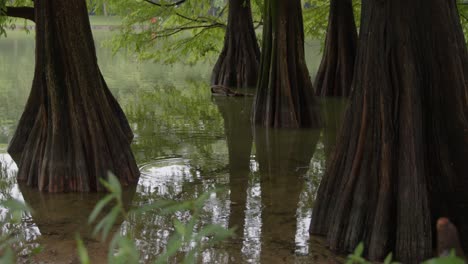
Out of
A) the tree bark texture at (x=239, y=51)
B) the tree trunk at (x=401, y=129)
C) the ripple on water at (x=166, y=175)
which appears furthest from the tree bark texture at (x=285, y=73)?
the tree bark texture at (x=239, y=51)

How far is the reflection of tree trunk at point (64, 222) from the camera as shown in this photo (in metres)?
6.13

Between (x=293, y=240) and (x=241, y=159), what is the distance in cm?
405

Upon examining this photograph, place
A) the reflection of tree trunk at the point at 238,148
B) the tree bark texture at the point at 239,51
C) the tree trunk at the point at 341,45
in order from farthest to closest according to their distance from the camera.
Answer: the tree bark texture at the point at 239,51 < the tree trunk at the point at 341,45 < the reflection of tree trunk at the point at 238,148

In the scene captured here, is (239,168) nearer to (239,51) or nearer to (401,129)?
(401,129)

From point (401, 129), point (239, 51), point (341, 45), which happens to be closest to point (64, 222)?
point (401, 129)

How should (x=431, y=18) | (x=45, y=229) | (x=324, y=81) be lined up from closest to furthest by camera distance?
(x=431, y=18)
(x=45, y=229)
(x=324, y=81)

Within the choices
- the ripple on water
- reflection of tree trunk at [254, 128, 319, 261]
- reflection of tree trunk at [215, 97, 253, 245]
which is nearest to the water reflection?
reflection of tree trunk at [215, 97, 253, 245]

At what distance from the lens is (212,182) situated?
8.89 metres

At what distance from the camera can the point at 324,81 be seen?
58.8 feet

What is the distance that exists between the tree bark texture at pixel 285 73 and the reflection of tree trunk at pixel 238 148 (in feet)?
2.49

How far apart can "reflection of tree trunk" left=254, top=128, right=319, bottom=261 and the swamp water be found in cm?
1

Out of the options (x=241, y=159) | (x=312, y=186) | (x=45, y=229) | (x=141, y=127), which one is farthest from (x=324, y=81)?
(x=45, y=229)

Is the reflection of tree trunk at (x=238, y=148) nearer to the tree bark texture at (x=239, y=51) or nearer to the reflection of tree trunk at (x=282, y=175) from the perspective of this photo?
the reflection of tree trunk at (x=282, y=175)

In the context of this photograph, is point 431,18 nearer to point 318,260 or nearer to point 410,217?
point 410,217
